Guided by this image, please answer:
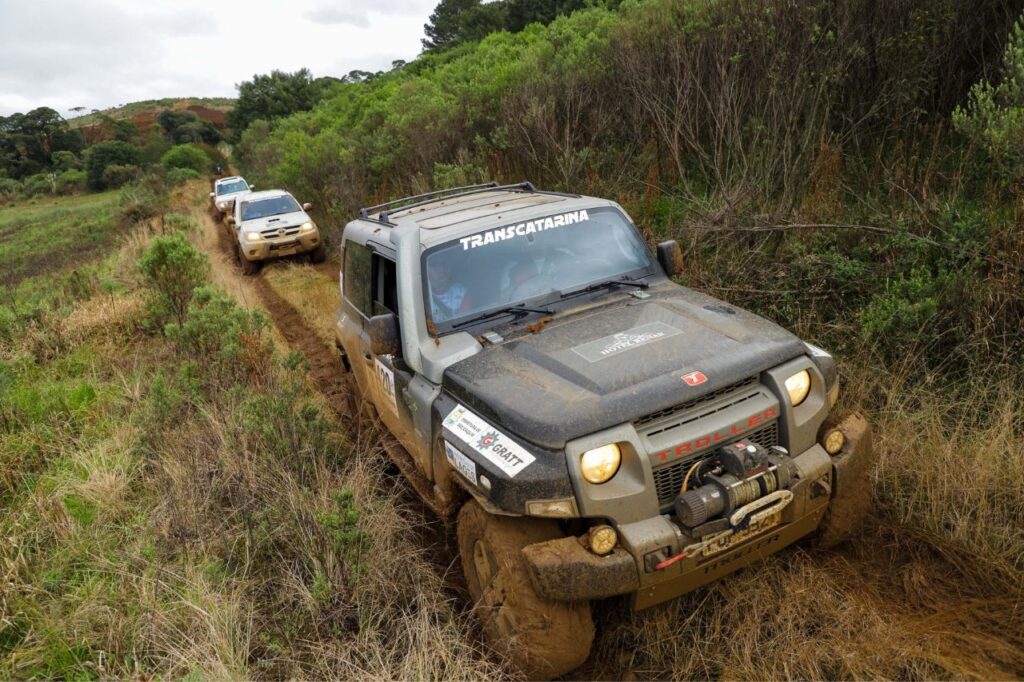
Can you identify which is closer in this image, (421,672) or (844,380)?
(421,672)

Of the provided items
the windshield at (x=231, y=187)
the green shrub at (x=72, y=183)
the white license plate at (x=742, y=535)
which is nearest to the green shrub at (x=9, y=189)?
the green shrub at (x=72, y=183)

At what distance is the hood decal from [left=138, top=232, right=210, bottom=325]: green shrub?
24.5 feet

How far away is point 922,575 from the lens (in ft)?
11.5

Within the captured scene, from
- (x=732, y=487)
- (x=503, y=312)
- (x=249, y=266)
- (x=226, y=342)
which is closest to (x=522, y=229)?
(x=503, y=312)

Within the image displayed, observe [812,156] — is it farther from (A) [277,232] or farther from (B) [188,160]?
(B) [188,160]

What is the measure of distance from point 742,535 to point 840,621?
28.9 inches

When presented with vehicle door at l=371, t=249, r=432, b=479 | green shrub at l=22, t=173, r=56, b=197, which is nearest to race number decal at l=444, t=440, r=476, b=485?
vehicle door at l=371, t=249, r=432, b=479

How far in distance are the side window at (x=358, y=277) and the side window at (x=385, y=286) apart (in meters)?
0.13

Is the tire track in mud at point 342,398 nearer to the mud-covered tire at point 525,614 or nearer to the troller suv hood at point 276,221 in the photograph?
the mud-covered tire at point 525,614

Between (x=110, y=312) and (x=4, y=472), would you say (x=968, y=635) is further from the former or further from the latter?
(x=110, y=312)

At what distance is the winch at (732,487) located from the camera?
A: 2.88 meters

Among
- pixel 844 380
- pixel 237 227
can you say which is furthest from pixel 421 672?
pixel 237 227

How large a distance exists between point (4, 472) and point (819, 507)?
19.7 ft

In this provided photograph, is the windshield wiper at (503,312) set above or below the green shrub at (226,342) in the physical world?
above
